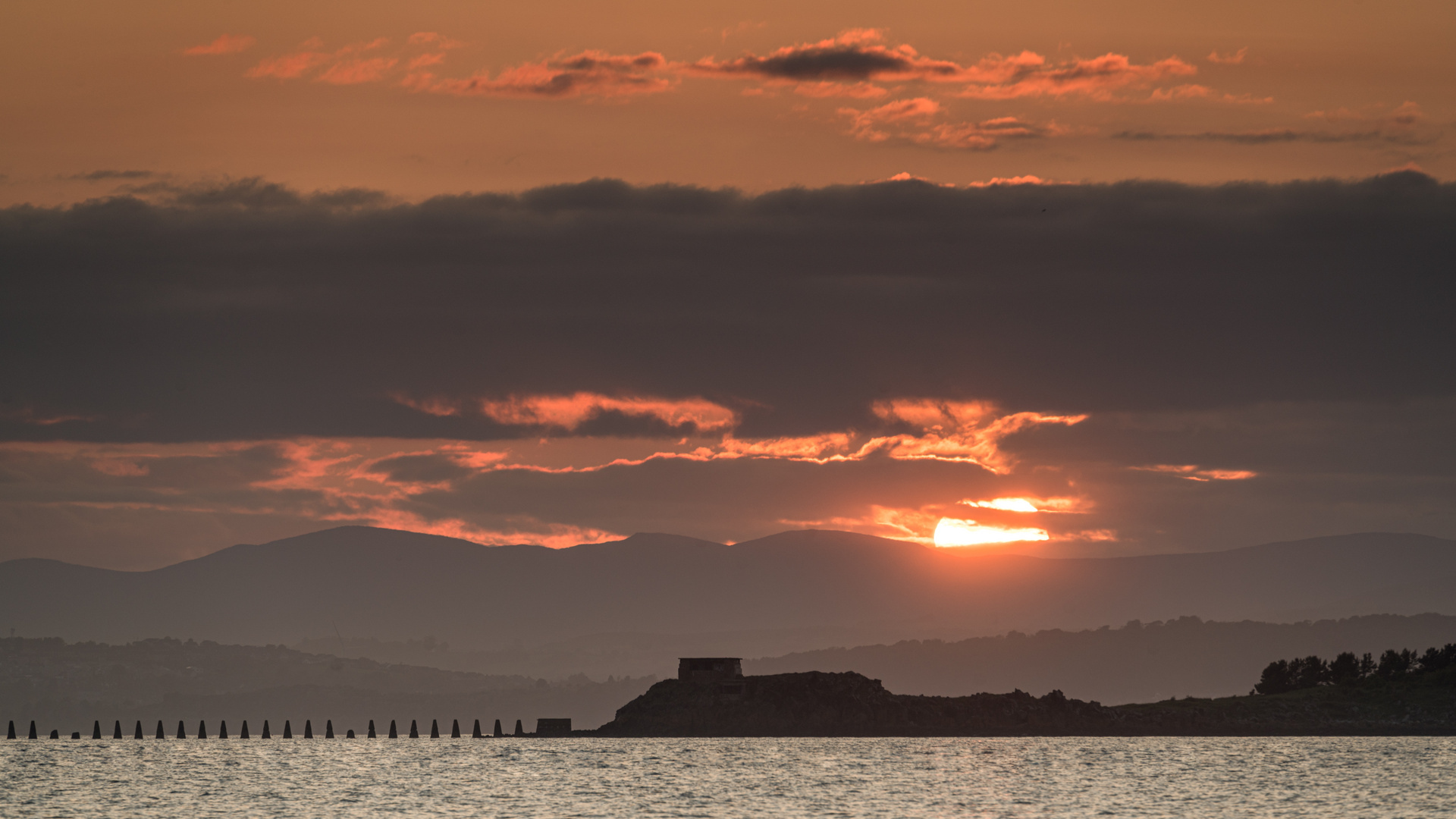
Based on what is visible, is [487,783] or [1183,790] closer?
[1183,790]

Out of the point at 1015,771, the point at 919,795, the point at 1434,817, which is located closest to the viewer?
the point at 1434,817

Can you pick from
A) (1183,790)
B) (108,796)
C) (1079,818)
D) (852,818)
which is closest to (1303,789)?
(1183,790)

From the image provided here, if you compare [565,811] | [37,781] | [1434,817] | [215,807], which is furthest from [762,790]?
[37,781]

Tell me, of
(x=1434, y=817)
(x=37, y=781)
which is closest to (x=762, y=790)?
(x=1434, y=817)

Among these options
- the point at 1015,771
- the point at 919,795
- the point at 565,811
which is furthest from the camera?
the point at 1015,771

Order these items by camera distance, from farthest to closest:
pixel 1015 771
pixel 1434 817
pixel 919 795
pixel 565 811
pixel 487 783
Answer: pixel 1015 771, pixel 487 783, pixel 919 795, pixel 565 811, pixel 1434 817

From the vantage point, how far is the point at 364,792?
16412cm

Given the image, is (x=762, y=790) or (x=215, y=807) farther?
(x=762, y=790)

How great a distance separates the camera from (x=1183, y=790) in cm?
16375

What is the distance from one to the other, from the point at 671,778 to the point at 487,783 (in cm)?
1981

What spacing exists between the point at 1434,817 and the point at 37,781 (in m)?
138

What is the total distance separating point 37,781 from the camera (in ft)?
596

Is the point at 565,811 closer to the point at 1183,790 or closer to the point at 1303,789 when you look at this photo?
the point at 1183,790

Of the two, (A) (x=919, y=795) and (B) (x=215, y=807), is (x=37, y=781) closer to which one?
(B) (x=215, y=807)
